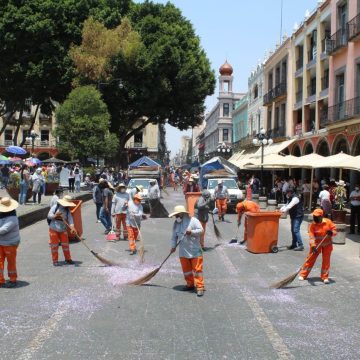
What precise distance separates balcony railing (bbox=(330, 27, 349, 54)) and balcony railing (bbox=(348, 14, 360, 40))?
1.34 ft

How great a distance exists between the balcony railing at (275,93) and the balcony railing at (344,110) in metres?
12.3

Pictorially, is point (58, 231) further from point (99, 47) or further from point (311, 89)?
point (311, 89)

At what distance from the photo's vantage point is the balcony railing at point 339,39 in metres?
27.4

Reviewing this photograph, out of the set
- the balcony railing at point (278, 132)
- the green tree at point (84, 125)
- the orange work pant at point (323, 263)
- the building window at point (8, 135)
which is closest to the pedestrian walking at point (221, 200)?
the orange work pant at point (323, 263)

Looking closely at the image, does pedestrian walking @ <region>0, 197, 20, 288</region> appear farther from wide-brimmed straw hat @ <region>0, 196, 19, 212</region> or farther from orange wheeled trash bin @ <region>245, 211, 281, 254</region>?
orange wheeled trash bin @ <region>245, 211, 281, 254</region>

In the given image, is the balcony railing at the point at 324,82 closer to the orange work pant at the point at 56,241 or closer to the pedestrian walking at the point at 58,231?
the pedestrian walking at the point at 58,231

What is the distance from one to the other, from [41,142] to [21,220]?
60.0 metres

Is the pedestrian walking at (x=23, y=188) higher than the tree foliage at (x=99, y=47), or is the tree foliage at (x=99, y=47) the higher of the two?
the tree foliage at (x=99, y=47)

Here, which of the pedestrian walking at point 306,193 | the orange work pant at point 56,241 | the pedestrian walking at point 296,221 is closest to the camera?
the orange work pant at point 56,241

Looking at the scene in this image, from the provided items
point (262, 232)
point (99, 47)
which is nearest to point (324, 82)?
point (99, 47)

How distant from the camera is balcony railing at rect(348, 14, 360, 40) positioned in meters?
25.5

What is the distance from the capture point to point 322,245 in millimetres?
9703

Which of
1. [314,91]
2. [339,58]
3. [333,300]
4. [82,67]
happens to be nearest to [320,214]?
[333,300]

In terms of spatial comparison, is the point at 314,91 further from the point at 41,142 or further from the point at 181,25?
the point at 41,142
